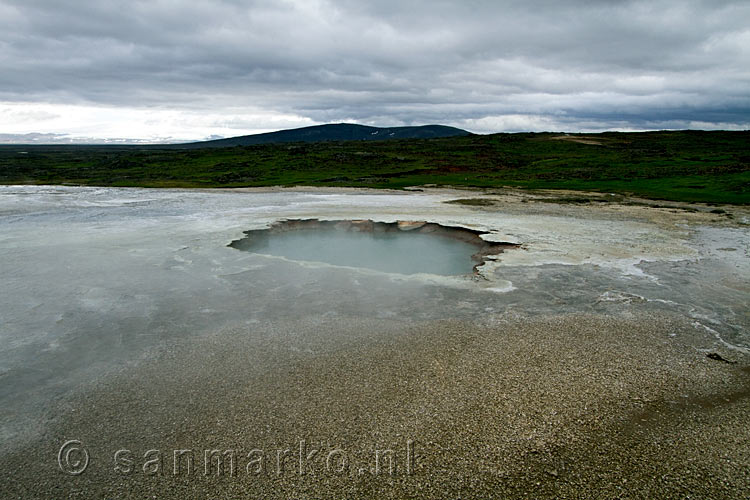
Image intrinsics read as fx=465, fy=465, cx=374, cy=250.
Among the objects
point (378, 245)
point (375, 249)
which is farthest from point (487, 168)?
point (375, 249)

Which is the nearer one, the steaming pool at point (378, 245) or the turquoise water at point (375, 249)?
the turquoise water at point (375, 249)

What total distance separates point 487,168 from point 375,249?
146ft

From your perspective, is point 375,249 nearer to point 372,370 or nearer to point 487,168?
point 372,370

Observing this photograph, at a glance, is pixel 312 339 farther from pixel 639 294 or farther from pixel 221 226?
pixel 221 226

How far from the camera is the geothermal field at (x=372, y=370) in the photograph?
631 centimetres

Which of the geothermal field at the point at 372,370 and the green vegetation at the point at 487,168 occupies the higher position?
the green vegetation at the point at 487,168

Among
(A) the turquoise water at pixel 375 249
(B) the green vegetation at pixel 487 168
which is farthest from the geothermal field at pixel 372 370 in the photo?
(B) the green vegetation at pixel 487 168

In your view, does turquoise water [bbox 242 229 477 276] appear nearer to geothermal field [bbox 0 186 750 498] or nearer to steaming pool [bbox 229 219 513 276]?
steaming pool [bbox 229 219 513 276]

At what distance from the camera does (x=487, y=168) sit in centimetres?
6003

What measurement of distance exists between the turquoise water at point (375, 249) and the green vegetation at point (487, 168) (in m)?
23.3

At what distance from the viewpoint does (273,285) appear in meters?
14.0

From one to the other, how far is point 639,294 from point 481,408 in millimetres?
8045

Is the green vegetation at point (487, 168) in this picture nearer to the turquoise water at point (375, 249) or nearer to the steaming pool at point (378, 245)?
the steaming pool at point (378, 245)

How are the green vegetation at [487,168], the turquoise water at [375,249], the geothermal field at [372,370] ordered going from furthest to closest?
the green vegetation at [487,168]
the turquoise water at [375,249]
the geothermal field at [372,370]
